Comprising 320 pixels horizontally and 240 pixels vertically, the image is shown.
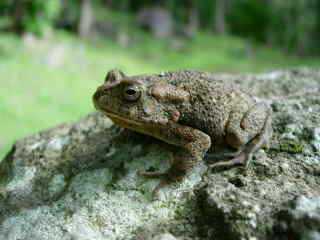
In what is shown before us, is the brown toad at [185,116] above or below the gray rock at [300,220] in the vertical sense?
above

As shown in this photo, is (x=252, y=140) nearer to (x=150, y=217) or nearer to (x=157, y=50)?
(x=150, y=217)

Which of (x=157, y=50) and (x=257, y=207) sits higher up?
(x=257, y=207)

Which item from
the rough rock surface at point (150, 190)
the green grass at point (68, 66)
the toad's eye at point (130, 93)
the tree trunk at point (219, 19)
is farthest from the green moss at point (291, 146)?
the tree trunk at point (219, 19)

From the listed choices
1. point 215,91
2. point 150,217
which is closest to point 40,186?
point 150,217

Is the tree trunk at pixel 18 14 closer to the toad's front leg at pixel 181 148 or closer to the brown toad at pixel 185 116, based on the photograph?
the brown toad at pixel 185 116

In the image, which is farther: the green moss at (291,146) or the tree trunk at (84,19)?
the tree trunk at (84,19)

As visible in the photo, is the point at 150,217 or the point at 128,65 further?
the point at 128,65

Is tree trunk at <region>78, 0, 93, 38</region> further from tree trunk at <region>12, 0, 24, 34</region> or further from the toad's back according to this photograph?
the toad's back
